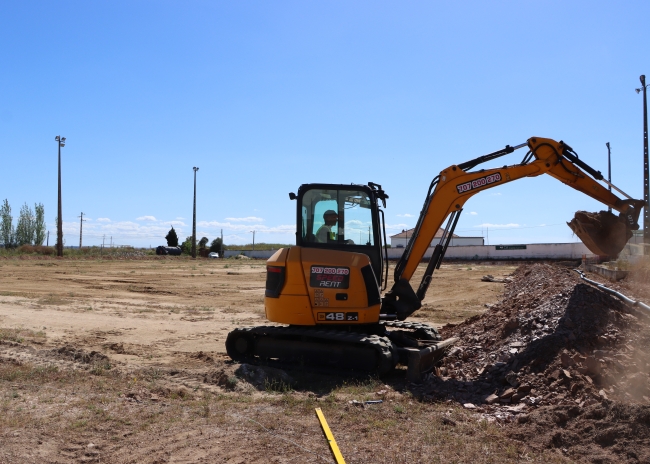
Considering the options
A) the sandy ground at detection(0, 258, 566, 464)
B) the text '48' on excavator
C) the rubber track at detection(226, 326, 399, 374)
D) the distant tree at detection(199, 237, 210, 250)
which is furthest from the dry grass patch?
the distant tree at detection(199, 237, 210, 250)

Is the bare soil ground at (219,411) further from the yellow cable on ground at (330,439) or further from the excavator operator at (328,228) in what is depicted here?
the excavator operator at (328,228)

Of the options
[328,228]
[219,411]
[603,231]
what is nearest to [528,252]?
[603,231]

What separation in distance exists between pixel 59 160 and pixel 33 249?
10698mm

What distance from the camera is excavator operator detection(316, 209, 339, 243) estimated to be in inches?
358

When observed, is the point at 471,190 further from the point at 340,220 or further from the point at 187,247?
the point at 187,247

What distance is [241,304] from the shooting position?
20656mm

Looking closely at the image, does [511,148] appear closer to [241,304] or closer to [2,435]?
[2,435]

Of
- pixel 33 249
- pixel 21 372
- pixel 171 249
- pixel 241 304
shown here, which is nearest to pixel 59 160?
pixel 33 249

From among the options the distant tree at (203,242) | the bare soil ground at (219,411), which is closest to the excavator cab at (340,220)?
the bare soil ground at (219,411)

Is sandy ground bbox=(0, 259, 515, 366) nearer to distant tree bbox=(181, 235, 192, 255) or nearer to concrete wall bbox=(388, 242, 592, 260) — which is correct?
concrete wall bbox=(388, 242, 592, 260)

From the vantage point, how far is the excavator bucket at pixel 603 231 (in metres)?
10.1

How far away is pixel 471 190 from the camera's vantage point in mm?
9344

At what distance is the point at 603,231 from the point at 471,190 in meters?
2.75

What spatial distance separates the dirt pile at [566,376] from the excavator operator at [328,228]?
2528mm
